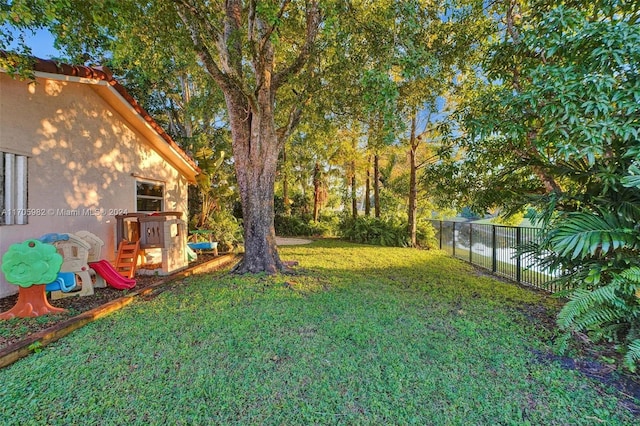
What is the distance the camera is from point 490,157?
18.0 ft

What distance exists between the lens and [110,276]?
216 inches

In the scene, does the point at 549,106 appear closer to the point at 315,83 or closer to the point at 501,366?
the point at 501,366

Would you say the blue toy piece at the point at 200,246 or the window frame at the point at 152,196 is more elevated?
the window frame at the point at 152,196

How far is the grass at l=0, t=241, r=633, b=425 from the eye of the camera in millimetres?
2334

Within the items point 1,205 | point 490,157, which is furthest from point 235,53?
point 490,157

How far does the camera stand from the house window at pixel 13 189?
A: 4832mm

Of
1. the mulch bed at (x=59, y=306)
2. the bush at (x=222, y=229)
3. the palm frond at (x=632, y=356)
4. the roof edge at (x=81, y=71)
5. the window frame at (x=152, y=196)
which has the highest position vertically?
the roof edge at (x=81, y=71)

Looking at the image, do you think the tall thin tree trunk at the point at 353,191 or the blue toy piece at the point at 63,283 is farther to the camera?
the tall thin tree trunk at the point at 353,191

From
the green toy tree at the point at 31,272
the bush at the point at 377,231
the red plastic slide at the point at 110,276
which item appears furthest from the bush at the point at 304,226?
the green toy tree at the point at 31,272

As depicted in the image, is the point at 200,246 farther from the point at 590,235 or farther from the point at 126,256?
the point at 590,235

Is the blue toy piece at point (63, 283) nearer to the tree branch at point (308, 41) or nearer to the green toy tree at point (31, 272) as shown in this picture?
the green toy tree at point (31, 272)

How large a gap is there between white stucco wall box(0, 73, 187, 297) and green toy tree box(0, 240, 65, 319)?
1319 millimetres

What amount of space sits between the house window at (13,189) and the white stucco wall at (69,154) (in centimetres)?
11

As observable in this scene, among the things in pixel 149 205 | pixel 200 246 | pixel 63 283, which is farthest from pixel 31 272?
pixel 200 246
